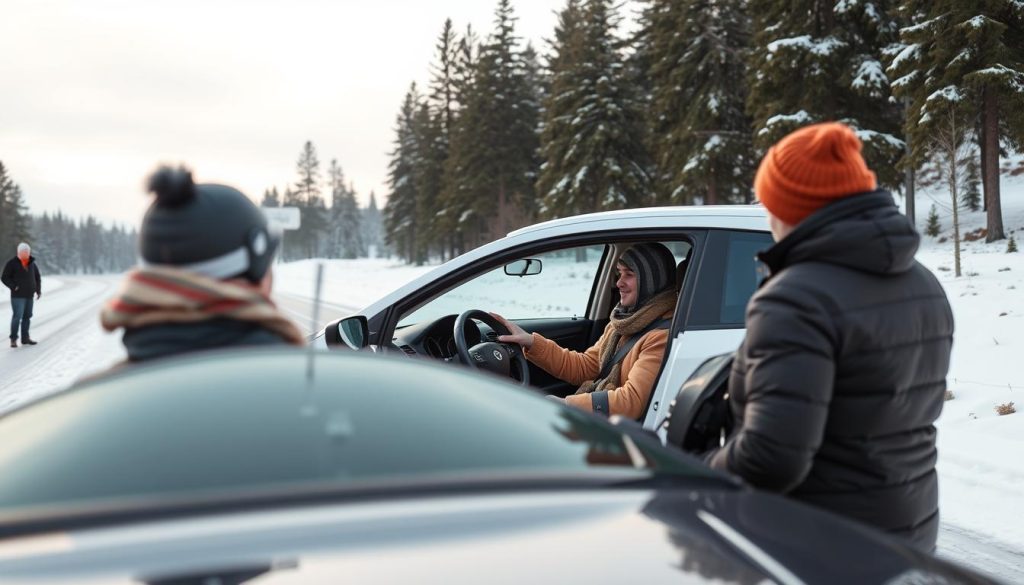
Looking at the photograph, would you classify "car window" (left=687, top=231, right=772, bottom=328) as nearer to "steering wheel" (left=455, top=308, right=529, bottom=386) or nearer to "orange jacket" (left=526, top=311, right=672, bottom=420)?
"orange jacket" (left=526, top=311, right=672, bottom=420)

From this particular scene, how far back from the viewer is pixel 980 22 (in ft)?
74.0

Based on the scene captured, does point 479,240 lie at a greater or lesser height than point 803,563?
greater

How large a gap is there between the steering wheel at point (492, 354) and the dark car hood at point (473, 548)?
10.4 feet

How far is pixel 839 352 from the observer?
208 centimetres

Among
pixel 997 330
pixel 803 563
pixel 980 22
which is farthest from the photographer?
pixel 980 22

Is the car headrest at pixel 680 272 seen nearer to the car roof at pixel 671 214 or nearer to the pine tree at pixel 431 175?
the car roof at pixel 671 214

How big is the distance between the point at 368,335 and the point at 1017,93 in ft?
79.2

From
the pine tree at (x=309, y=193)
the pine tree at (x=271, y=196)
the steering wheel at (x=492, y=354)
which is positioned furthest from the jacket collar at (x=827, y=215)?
the pine tree at (x=271, y=196)

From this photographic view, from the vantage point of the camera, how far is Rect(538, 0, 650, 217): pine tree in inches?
1364

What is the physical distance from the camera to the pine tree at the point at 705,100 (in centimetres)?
2988

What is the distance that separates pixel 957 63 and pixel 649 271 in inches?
911

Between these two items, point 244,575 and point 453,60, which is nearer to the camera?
point 244,575

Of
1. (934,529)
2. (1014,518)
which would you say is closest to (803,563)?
(934,529)

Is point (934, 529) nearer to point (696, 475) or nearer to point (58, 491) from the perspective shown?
point (696, 475)
